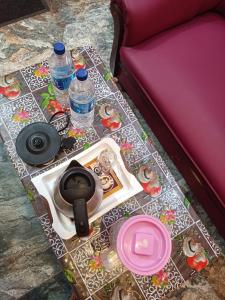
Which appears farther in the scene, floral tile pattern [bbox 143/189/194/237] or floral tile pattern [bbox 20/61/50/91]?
floral tile pattern [bbox 20/61/50/91]

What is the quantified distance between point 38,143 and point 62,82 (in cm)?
25

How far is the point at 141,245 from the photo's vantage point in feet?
3.99

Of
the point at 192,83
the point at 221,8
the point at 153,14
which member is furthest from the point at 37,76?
the point at 221,8

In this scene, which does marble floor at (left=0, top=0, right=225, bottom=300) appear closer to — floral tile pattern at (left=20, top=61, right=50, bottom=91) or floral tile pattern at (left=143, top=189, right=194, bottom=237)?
floral tile pattern at (left=143, top=189, right=194, bottom=237)

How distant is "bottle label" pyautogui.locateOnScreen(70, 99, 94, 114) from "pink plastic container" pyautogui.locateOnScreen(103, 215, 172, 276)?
0.43 meters

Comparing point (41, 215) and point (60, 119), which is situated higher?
point (60, 119)

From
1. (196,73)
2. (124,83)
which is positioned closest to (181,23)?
(196,73)

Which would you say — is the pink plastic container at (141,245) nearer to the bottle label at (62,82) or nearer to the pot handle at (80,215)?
the pot handle at (80,215)

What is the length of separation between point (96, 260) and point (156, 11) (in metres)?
1.03

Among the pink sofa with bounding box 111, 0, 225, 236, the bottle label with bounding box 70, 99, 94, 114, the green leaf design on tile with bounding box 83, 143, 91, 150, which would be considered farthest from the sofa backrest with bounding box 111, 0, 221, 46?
the green leaf design on tile with bounding box 83, 143, 91, 150

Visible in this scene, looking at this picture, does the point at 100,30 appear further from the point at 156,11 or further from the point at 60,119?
the point at 60,119

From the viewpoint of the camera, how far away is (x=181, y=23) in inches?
65.4

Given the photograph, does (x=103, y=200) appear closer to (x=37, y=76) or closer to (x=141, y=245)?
(x=141, y=245)

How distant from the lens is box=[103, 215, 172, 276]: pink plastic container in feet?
3.96
